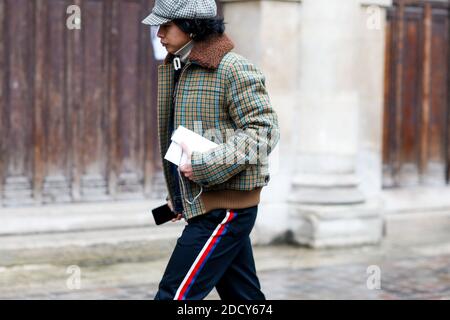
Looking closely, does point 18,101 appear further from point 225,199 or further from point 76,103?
point 225,199

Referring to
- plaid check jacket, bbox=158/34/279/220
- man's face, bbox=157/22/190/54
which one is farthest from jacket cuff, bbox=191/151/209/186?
man's face, bbox=157/22/190/54

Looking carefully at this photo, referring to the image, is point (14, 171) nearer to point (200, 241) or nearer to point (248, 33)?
point (248, 33)

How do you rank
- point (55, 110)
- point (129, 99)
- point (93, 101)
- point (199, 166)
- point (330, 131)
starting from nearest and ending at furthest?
1. point (199, 166)
2. point (55, 110)
3. point (93, 101)
4. point (129, 99)
5. point (330, 131)

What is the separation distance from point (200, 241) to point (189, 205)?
0.19m

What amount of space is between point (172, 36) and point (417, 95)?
19.8 feet

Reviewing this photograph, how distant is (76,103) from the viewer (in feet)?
25.5

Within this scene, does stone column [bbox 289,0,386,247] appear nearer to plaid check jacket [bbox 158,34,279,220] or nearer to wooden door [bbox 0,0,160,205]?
wooden door [bbox 0,0,160,205]

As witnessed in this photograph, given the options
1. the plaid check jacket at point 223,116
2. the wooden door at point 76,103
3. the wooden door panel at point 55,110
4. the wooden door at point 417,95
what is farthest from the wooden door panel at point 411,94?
the plaid check jacket at point 223,116

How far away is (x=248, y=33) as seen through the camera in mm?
8281

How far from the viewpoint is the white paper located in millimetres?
4035

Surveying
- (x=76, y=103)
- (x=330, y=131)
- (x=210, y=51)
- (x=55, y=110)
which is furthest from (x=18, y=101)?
(x=210, y=51)

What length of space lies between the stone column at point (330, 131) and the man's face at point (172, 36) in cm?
429
